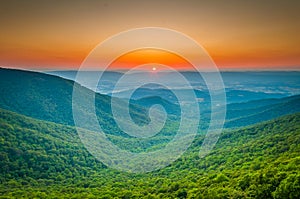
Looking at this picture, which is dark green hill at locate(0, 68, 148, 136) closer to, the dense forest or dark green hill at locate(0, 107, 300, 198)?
the dense forest

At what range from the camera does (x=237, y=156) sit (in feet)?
200

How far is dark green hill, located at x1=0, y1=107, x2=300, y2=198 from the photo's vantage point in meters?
32.8

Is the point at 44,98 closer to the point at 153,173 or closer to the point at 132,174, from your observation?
the point at 132,174

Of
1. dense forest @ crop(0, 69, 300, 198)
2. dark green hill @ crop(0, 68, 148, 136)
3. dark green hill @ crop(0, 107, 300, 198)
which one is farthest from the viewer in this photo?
dark green hill @ crop(0, 68, 148, 136)

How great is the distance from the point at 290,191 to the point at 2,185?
60941 millimetres

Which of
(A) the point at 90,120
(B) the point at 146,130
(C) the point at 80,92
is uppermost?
(C) the point at 80,92

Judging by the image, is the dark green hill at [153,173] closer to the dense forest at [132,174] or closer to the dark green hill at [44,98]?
the dense forest at [132,174]

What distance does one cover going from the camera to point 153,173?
237 ft

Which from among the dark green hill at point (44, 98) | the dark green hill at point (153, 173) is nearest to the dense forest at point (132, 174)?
the dark green hill at point (153, 173)

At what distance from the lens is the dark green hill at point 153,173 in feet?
107

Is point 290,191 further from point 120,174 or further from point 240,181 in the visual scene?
point 120,174

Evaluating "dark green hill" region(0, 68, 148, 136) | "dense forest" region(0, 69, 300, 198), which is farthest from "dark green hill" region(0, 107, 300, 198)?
"dark green hill" region(0, 68, 148, 136)

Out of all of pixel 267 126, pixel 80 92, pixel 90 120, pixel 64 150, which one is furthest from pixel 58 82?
pixel 267 126

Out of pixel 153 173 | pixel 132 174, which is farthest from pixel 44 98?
pixel 153 173
